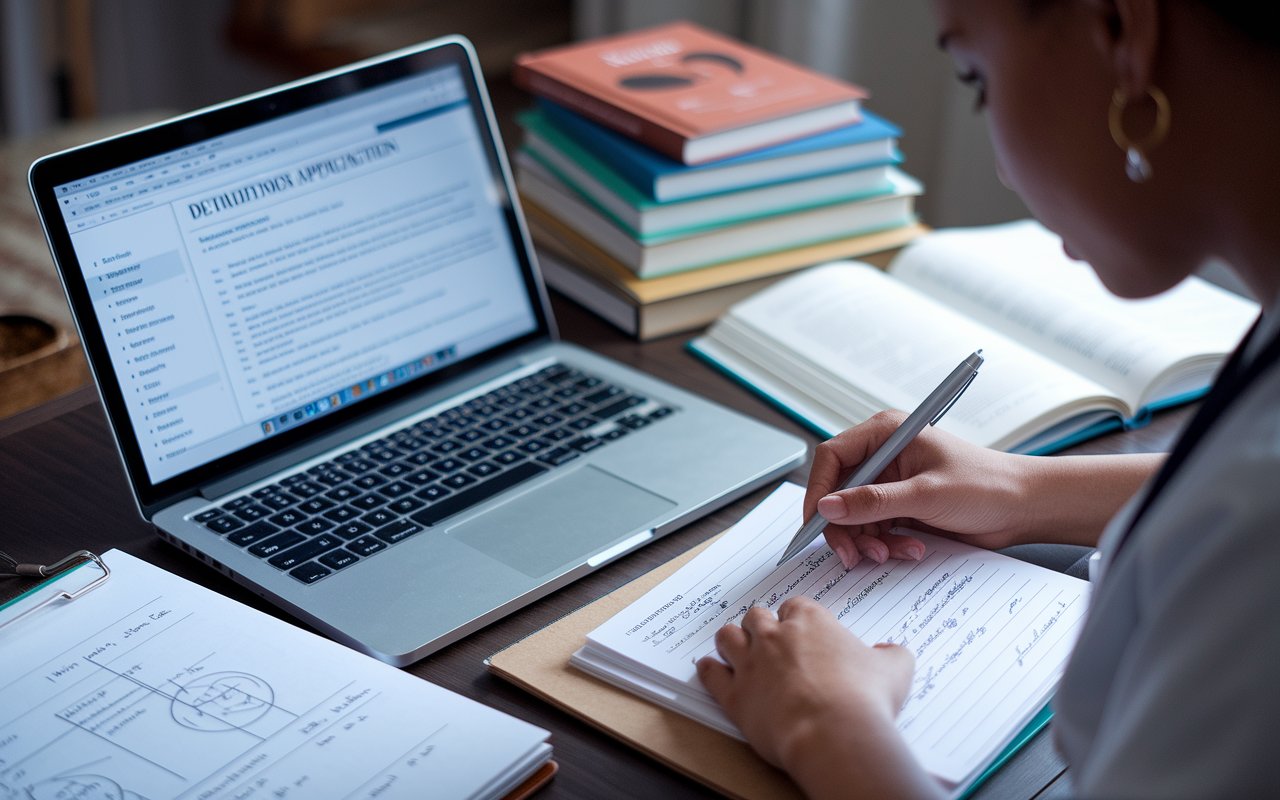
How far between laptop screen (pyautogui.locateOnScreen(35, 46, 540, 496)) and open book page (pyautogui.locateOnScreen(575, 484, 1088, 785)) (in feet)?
1.14

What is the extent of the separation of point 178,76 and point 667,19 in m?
2.14

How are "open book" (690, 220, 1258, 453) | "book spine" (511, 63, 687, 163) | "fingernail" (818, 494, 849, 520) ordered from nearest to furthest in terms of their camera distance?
"fingernail" (818, 494, 849, 520) → "open book" (690, 220, 1258, 453) → "book spine" (511, 63, 687, 163)

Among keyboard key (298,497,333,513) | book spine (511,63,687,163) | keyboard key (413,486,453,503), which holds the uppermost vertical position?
book spine (511,63,687,163)

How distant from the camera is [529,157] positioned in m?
1.32

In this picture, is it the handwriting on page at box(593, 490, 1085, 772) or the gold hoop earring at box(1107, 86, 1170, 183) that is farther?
the handwriting on page at box(593, 490, 1085, 772)

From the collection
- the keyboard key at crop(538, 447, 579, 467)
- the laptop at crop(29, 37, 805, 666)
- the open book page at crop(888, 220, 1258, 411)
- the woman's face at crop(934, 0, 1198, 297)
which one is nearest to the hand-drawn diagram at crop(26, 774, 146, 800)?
the laptop at crop(29, 37, 805, 666)

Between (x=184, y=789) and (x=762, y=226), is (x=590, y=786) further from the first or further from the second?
(x=762, y=226)

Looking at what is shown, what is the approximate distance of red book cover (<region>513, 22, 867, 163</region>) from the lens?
45.0 inches

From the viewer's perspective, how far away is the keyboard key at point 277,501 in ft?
2.70

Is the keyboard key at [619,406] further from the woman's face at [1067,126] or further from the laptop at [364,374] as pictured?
the woman's face at [1067,126]

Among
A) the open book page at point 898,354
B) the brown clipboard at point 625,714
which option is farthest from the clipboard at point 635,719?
the open book page at point 898,354

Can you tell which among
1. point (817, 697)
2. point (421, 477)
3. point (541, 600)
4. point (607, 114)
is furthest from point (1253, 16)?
point (607, 114)

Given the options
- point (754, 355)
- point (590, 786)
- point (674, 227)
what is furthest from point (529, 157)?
point (590, 786)

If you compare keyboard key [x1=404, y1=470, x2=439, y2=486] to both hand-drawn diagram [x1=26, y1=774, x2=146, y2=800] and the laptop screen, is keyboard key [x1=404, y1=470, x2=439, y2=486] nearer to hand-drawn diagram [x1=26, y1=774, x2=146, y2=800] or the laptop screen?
the laptop screen
